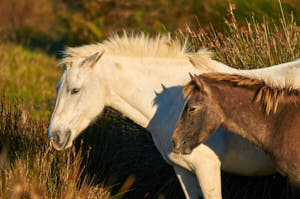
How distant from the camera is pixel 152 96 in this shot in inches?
158

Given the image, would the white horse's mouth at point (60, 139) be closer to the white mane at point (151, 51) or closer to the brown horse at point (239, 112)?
the white mane at point (151, 51)

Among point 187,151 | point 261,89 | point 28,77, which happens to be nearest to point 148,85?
point 187,151

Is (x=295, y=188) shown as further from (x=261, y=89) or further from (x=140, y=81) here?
(x=140, y=81)

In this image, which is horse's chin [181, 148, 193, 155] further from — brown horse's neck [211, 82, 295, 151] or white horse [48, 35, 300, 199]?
brown horse's neck [211, 82, 295, 151]

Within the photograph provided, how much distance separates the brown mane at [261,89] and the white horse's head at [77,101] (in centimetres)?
84

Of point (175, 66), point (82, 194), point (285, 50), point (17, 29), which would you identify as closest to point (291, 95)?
point (175, 66)

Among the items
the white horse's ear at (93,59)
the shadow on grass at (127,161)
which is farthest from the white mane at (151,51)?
the shadow on grass at (127,161)

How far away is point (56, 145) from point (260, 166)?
170cm

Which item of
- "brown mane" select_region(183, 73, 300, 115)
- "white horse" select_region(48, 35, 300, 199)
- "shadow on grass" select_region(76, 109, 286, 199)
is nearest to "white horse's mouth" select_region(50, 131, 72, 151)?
"white horse" select_region(48, 35, 300, 199)

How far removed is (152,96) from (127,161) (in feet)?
4.72

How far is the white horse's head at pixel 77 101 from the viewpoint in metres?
3.93

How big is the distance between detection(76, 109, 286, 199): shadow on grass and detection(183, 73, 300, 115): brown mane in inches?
64.2

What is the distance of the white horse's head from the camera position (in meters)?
3.93

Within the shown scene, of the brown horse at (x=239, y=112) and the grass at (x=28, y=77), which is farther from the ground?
the brown horse at (x=239, y=112)
